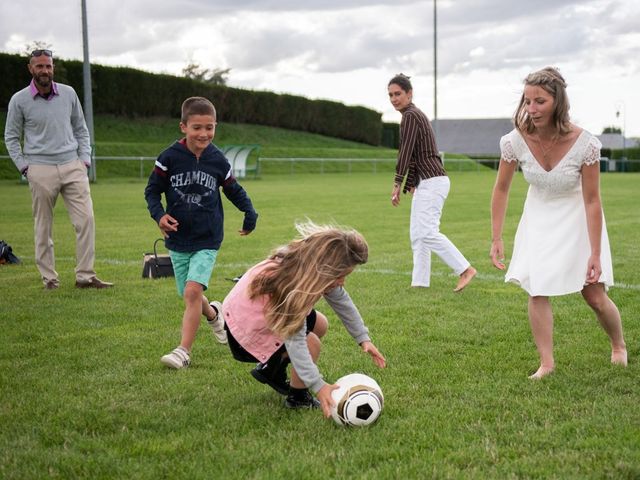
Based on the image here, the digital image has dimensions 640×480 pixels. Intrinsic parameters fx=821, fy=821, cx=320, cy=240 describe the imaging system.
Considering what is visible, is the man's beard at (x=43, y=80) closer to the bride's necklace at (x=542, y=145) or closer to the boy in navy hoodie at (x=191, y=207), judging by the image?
the boy in navy hoodie at (x=191, y=207)

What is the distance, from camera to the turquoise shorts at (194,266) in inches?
229

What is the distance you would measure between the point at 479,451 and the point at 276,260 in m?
1.44

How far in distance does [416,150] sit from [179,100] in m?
42.2

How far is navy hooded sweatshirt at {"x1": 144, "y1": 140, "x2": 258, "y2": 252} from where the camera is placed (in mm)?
5848

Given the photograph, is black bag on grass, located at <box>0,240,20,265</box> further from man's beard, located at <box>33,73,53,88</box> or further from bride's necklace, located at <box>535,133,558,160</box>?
bride's necklace, located at <box>535,133,558,160</box>

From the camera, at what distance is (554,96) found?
4910mm

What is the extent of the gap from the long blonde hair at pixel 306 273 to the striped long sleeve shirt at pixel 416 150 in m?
4.40

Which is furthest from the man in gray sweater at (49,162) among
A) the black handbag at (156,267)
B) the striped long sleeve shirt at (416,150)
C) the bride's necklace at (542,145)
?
the bride's necklace at (542,145)

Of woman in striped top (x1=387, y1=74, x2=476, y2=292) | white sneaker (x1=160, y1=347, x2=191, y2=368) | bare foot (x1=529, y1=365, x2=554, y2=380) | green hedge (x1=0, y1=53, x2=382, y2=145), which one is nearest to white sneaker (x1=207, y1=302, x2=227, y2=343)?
white sneaker (x1=160, y1=347, x2=191, y2=368)

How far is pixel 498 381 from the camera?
16.8ft

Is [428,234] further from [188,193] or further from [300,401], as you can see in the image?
[300,401]

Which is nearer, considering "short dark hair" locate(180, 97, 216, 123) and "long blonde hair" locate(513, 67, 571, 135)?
"long blonde hair" locate(513, 67, 571, 135)

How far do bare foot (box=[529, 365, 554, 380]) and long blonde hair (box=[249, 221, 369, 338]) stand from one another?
63.1 inches

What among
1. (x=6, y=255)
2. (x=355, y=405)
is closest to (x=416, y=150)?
(x=355, y=405)
